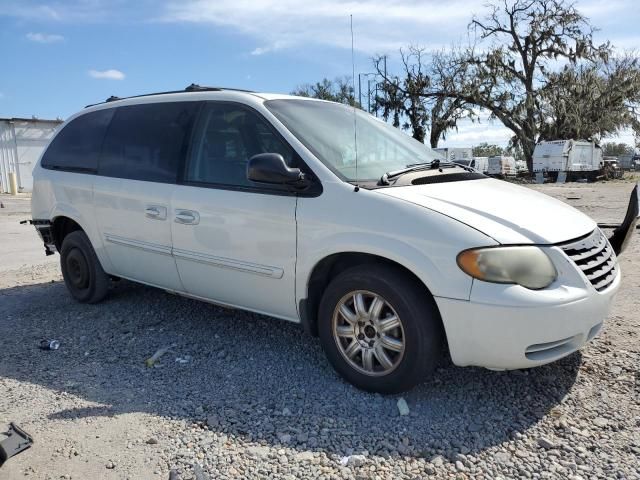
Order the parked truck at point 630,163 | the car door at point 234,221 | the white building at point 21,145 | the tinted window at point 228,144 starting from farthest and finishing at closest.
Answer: the parked truck at point 630,163 < the white building at point 21,145 < the tinted window at point 228,144 < the car door at point 234,221

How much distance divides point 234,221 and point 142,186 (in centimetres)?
112

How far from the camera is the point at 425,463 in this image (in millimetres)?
2648

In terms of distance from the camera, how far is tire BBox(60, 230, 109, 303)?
5.12 m

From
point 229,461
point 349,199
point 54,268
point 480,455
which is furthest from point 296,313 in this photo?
point 54,268

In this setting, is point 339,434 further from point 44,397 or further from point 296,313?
point 44,397

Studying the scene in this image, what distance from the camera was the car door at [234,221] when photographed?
3535 millimetres

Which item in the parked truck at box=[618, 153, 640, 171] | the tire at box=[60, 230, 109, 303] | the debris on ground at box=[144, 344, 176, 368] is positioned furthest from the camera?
the parked truck at box=[618, 153, 640, 171]

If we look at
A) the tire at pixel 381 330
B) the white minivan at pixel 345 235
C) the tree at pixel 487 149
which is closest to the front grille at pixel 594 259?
the white minivan at pixel 345 235

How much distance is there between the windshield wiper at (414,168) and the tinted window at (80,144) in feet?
9.50

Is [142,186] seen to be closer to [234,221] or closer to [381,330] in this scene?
[234,221]

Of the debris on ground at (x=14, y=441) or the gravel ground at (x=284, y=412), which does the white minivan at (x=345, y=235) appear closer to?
the gravel ground at (x=284, y=412)

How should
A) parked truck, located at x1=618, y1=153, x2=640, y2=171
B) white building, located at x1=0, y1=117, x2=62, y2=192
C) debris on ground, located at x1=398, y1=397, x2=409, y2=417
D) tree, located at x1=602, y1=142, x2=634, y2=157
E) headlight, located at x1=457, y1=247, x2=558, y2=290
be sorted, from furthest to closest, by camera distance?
tree, located at x1=602, y1=142, x2=634, y2=157 → parked truck, located at x1=618, y1=153, x2=640, y2=171 → white building, located at x1=0, y1=117, x2=62, y2=192 → debris on ground, located at x1=398, y1=397, x2=409, y2=417 → headlight, located at x1=457, y1=247, x2=558, y2=290

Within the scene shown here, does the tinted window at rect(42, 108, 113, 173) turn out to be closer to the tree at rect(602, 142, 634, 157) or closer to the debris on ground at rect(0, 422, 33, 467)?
the debris on ground at rect(0, 422, 33, 467)

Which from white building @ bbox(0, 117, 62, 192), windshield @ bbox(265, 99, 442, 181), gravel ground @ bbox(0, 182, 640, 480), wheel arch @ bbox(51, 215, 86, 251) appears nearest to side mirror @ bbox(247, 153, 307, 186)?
windshield @ bbox(265, 99, 442, 181)
